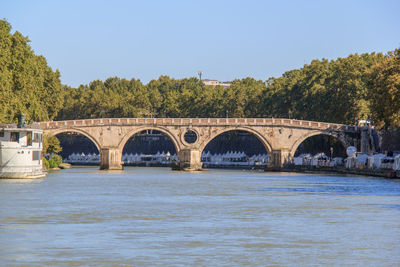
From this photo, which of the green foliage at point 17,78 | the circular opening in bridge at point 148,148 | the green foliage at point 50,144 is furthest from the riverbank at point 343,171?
the circular opening in bridge at point 148,148

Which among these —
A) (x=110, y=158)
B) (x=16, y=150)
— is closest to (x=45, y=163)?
(x=110, y=158)

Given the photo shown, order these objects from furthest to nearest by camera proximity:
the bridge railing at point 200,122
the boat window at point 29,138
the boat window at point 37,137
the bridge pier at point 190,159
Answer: the bridge pier at point 190,159 < the bridge railing at point 200,122 < the boat window at point 37,137 < the boat window at point 29,138

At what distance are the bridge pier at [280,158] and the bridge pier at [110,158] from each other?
17.2m

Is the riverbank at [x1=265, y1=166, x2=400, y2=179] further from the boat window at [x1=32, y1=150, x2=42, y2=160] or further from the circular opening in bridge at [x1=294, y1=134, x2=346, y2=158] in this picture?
the boat window at [x1=32, y1=150, x2=42, y2=160]

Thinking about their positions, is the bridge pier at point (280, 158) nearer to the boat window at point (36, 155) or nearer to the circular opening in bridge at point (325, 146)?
the circular opening in bridge at point (325, 146)

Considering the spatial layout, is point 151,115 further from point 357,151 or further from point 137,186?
point 137,186

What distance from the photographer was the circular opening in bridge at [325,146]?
299 ft

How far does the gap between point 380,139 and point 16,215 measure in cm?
5775

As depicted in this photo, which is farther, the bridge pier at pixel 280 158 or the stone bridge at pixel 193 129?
the bridge pier at pixel 280 158

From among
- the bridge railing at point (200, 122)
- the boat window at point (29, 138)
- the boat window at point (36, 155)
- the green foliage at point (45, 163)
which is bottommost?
the green foliage at point (45, 163)

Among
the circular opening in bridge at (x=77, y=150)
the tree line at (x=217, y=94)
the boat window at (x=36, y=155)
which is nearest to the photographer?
the boat window at (x=36, y=155)

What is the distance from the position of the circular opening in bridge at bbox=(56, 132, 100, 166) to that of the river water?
3297 inches

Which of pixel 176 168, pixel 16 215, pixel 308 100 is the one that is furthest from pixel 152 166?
pixel 16 215

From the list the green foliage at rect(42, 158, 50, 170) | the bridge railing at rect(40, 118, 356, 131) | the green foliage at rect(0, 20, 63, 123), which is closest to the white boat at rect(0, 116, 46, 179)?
the green foliage at rect(0, 20, 63, 123)
